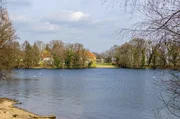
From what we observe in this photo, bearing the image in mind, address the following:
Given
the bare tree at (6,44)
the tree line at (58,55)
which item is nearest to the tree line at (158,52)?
the bare tree at (6,44)

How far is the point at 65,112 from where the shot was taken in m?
24.9

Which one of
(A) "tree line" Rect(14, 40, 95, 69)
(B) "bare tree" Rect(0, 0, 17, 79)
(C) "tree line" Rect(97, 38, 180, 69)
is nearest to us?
(C) "tree line" Rect(97, 38, 180, 69)

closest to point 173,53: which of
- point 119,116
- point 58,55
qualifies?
point 119,116

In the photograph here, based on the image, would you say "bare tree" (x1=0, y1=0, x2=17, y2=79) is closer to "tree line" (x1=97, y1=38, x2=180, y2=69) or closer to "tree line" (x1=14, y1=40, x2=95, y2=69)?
"tree line" (x1=97, y1=38, x2=180, y2=69)

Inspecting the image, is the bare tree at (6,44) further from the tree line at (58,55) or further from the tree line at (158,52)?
the tree line at (58,55)

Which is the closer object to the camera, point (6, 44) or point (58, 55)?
point (6, 44)

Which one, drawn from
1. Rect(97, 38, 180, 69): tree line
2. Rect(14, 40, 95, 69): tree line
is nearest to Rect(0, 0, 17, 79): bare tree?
Rect(97, 38, 180, 69): tree line

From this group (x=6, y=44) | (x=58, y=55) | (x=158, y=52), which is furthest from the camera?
(x=58, y=55)

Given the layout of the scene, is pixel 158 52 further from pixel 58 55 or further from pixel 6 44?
pixel 58 55

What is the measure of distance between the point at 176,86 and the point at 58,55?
12927 cm

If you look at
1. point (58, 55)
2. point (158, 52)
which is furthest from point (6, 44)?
point (58, 55)

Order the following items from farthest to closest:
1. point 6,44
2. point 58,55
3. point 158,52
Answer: point 58,55
point 6,44
point 158,52

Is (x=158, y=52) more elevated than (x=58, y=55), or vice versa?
(x=58, y=55)

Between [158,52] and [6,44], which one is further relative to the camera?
[6,44]
